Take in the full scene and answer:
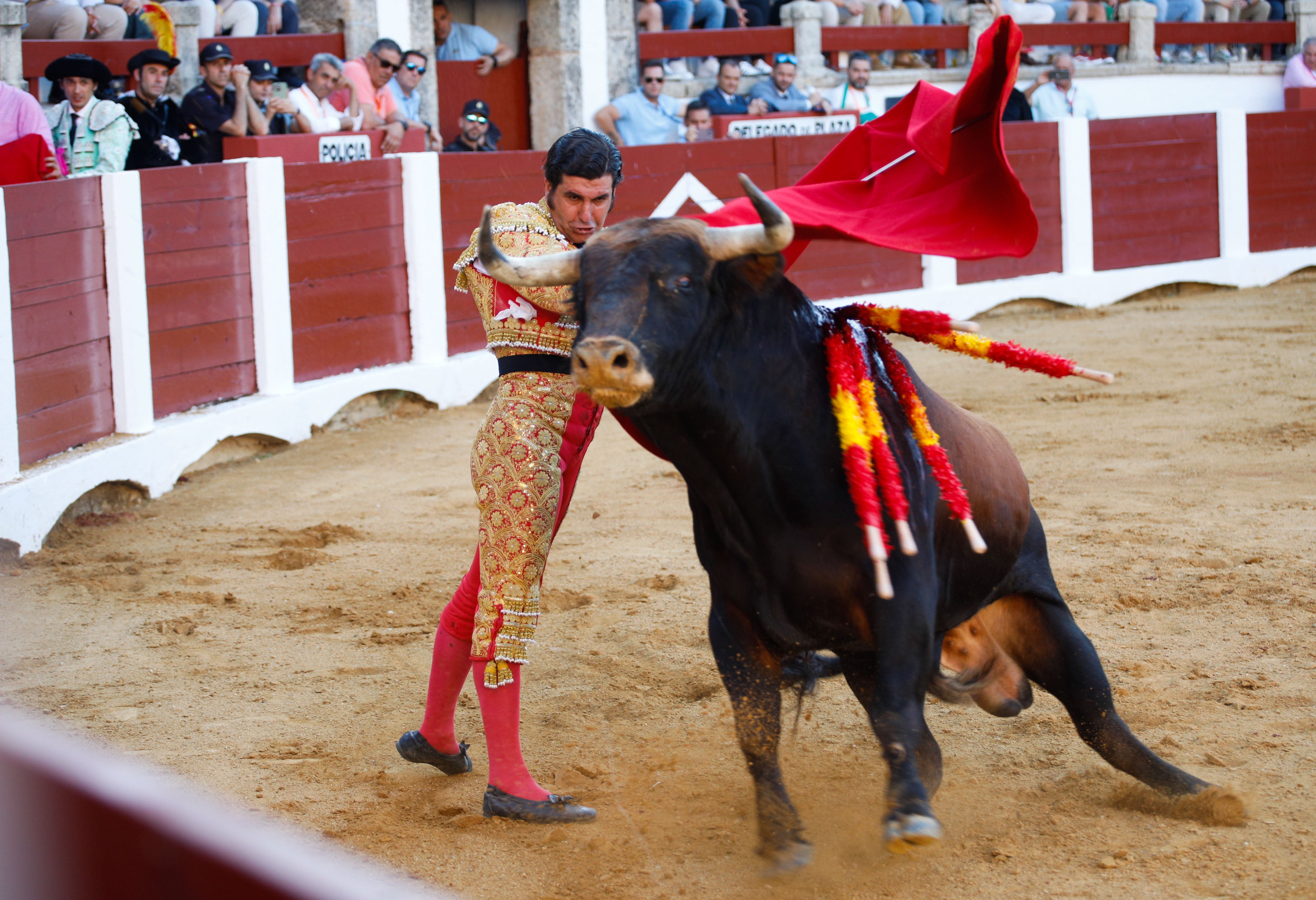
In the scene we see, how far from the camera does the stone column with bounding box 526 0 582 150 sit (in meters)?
11.4

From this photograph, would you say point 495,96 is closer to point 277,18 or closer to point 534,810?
point 277,18

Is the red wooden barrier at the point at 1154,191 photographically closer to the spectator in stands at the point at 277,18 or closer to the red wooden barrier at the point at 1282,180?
the red wooden barrier at the point at 1282,180

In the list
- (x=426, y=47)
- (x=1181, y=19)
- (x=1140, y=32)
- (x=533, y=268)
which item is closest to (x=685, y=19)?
(x=426, y=47)

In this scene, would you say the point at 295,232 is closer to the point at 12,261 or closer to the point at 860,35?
the point at 12,261

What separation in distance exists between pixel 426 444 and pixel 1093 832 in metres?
4.44

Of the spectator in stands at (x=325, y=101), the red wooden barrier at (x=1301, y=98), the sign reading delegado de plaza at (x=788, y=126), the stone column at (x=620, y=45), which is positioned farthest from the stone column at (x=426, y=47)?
the red wooden barrier at (x=1301, y=98)

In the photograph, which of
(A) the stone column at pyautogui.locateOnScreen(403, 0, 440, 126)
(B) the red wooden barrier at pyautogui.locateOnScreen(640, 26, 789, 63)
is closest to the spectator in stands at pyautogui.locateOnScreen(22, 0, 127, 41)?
(A) the stone column at pyautogui.locateOnScreen(403, 0, 440, 126)

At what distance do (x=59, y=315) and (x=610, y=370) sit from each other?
3.94 meters

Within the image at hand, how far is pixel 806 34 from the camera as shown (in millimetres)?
12344

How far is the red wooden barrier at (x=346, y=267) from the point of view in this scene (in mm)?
6855

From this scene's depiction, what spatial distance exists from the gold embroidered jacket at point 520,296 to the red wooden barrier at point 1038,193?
7780mm

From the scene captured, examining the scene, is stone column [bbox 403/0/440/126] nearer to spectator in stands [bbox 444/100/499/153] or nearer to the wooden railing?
spectator in stands [bbox 444/100/499/153]

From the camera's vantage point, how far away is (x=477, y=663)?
275 cm

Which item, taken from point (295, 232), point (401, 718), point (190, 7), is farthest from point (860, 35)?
point (401, 718)
